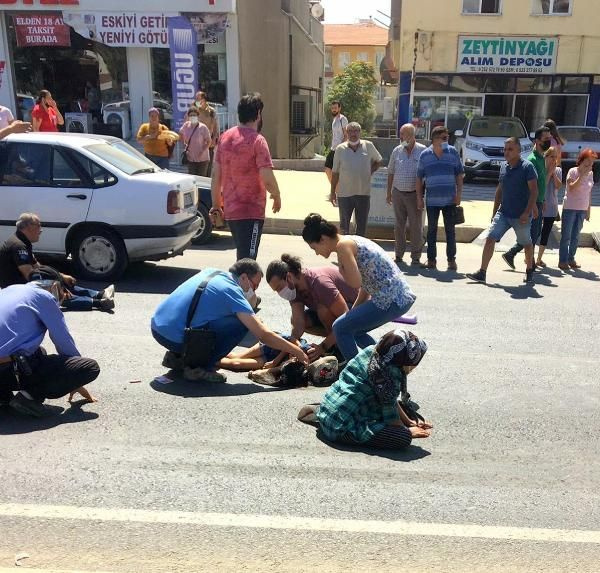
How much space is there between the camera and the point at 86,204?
7.68 meters

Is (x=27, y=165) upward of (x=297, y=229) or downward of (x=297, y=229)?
upward

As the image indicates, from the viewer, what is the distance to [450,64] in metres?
23.6

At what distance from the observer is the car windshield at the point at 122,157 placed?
795cm

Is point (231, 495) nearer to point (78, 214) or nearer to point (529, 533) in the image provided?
point (529, 533)

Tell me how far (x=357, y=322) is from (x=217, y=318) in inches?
41.3

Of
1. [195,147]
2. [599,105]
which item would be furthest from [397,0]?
[195,147]

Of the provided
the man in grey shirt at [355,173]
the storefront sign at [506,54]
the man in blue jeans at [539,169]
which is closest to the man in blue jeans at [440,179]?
the man in grey shirt at [355,173]

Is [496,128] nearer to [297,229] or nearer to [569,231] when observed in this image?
[297,229]

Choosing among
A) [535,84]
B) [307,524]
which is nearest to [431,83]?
[535,84]

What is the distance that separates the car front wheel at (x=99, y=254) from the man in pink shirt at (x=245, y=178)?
1656mm

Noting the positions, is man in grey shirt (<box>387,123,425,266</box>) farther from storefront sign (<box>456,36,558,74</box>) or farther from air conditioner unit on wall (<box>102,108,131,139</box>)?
storefront sign (<box>456,36,558,74</box>)

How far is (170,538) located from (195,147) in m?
9.27

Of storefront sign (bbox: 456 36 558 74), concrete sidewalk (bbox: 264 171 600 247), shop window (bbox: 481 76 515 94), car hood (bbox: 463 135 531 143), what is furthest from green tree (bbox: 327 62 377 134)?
concrete sidewalk (bbox: 264 171 600 247)

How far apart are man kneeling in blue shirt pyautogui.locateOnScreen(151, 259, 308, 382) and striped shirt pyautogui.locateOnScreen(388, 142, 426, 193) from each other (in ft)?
15.1
